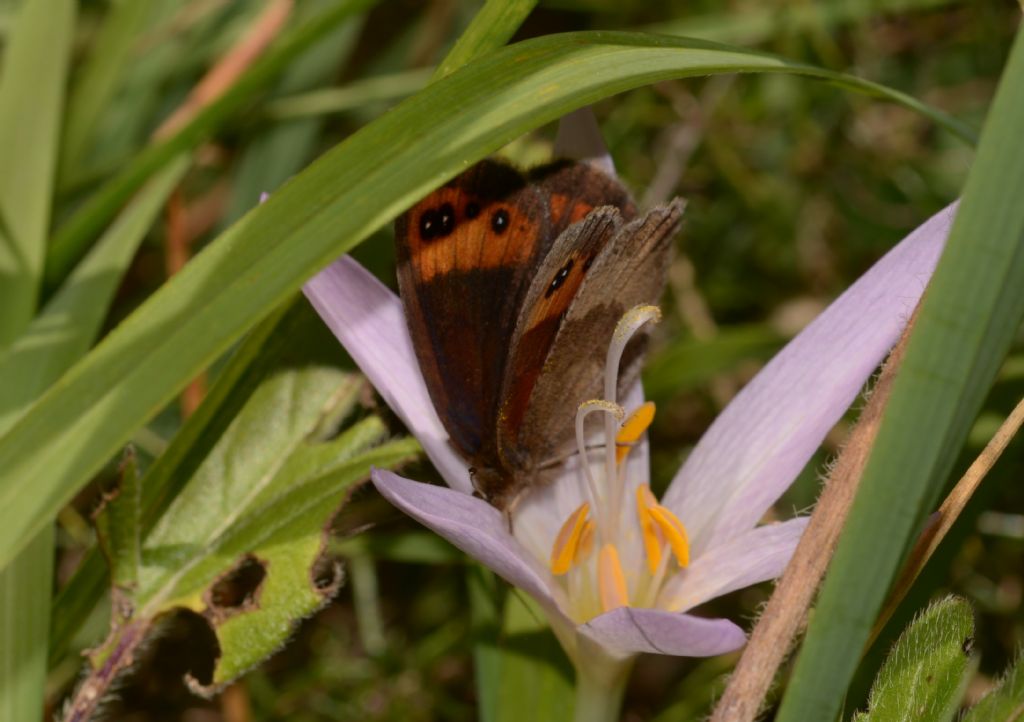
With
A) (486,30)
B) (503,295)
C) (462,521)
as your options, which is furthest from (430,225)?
(462,521)

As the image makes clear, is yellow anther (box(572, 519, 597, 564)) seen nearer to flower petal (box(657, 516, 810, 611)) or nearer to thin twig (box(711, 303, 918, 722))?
flower petal (box(657, 516, 810, 611))

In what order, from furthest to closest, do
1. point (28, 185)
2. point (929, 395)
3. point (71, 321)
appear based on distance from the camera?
point (28, 185)
point (71, 321)
point (929, 395)

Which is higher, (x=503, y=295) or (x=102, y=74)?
(x=102, y=74)

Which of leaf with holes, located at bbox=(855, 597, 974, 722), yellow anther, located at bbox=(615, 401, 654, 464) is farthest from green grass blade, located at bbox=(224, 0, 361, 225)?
leaf with holes, located at bbox=(855, 597, 974, 722)

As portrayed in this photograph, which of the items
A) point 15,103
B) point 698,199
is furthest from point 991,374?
point 698,199

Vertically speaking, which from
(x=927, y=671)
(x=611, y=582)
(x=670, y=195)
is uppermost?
(x=670, y=195)

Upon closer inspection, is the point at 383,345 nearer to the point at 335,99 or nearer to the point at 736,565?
the point at 736,565

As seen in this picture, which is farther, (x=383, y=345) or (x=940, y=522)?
(x=383, y=345)
